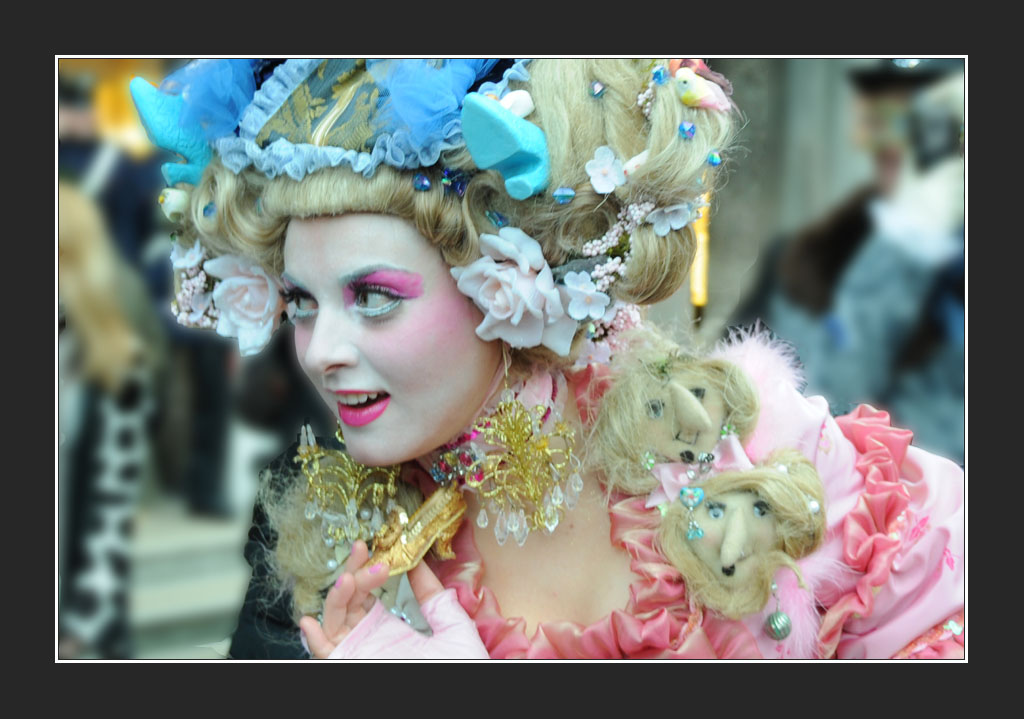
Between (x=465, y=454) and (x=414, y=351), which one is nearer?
(x=414, y=351)

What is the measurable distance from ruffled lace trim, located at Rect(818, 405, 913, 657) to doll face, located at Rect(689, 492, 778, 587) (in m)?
0.20

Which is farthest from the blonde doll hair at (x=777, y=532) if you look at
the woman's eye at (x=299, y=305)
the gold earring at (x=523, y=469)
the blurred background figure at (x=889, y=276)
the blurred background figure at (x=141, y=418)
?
the blurred background figure at (x=889, y=276)

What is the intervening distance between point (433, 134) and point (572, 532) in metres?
0.88

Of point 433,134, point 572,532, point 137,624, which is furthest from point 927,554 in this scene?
point 137,624

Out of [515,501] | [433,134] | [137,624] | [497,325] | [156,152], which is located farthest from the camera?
[137,624]

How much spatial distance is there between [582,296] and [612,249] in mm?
108

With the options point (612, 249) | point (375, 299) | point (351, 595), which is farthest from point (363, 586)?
point (612, 249)

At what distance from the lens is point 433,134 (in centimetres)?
179

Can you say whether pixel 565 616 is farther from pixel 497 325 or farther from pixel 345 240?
pixel 345 240

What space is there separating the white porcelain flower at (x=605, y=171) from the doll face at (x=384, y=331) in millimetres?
319

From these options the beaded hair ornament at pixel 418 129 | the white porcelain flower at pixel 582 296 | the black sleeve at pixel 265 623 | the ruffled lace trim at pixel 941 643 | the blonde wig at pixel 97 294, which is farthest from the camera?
the blonde wig at pixel 97 294

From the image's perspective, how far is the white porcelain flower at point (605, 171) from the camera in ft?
6.08

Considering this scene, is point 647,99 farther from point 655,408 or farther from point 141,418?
point 141,418

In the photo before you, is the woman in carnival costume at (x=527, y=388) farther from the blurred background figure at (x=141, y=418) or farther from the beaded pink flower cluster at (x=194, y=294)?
the blurred background figure at (x=141, y=418)
